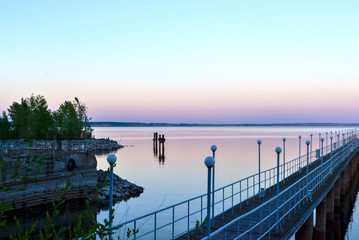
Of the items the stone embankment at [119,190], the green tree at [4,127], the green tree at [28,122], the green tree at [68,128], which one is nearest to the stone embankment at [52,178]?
the stone embankment at [119,190]

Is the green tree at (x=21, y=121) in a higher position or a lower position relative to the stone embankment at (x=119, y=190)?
higher

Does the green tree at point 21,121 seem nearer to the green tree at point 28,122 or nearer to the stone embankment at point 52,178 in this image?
the green tree at point 28,122

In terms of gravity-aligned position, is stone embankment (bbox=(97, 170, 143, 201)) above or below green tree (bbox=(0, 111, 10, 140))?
below

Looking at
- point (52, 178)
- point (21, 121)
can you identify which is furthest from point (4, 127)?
point (52, 178)

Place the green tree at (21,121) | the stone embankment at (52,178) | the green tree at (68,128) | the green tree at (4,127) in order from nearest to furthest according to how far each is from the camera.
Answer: the stone embankment at (52,178)
the green tree at (21,121)
the green tree at (4,127)
the green tree at (68,128)

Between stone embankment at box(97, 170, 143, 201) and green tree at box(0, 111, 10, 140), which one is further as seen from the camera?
green tree at box(0, 111, 10, 140)

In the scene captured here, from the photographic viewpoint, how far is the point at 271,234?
12.3 meters

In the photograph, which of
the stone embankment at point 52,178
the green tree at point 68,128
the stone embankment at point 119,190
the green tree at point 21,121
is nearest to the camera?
the stone embankment at point 52,178

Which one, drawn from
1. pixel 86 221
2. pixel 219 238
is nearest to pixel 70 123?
pixel 86 221

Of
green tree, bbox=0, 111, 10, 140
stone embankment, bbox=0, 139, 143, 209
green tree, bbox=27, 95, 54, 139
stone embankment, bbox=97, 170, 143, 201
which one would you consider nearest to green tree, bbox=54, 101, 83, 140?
green tree, bbox=27, 95, 54, 139

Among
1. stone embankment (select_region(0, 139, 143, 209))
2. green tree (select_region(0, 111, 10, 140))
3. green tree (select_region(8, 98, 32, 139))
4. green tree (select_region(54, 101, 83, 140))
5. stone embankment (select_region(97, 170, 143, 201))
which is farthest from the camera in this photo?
green tree (select_region(54, 101, 83, 140))

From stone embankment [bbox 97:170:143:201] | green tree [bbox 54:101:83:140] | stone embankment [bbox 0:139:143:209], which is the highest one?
green tree [bbox 54:101:83:140]

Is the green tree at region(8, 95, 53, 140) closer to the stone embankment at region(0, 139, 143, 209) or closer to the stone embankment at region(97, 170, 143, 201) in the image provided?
the stone embankment at region(97, 170, 143, 201)

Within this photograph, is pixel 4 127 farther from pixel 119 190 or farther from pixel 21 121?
pixel 119 190
